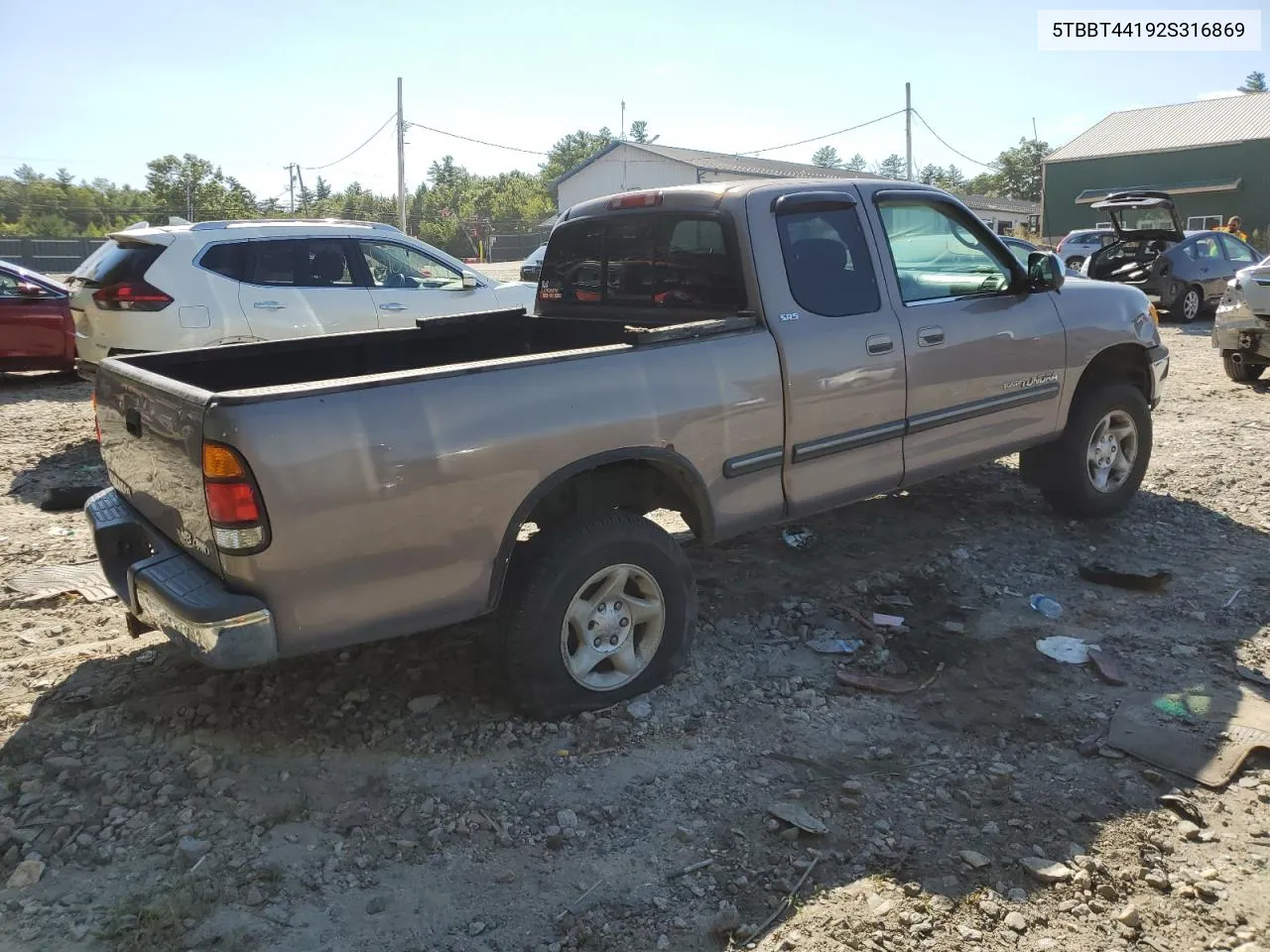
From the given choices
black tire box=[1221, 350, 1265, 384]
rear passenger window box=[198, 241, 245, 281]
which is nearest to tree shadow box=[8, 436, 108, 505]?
rear passenger window box=[198, 241, 245, 281]

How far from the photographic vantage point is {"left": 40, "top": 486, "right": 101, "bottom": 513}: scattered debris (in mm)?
6574

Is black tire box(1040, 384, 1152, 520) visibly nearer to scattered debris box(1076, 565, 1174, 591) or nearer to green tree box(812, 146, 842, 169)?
scattered debris box(1076, 565, 1174, 591)

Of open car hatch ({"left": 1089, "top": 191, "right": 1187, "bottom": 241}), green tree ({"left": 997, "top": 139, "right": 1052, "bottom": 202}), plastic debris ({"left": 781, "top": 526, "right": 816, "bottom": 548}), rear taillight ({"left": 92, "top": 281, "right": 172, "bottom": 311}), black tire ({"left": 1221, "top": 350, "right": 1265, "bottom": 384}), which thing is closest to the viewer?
plastic debris ({"left": 781, "top": 526, "right": 816, "bottom": 548})

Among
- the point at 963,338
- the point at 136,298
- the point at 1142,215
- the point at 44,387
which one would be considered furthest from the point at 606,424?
the point at 1142,215

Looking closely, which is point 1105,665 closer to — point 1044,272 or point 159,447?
point 1044,272

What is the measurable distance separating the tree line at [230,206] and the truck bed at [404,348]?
51192mm

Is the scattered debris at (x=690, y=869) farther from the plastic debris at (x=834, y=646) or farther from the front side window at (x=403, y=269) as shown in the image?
the front side window at (x=403, y=269)

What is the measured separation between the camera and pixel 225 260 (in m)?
8.27

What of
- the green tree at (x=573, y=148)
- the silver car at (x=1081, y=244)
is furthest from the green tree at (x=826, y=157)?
the silver car at (x=1081, y=244)

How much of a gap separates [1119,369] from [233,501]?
16.6 ft

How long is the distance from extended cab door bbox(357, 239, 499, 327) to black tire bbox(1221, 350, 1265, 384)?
7300 millimetres

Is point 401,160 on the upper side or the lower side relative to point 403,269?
upper

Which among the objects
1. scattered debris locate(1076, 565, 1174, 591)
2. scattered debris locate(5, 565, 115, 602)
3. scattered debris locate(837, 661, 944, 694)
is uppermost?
scattered debris locate(5, 565, 115, 602)

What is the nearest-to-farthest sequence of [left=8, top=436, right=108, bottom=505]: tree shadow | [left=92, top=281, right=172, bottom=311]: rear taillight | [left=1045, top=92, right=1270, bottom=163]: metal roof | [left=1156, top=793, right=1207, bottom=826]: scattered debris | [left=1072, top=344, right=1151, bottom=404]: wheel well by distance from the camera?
[left=1156, top=793, right=1207, bottom=826]: scattered debris, [left=1072, top=344, right=1151, bottom=404]: wheel well, [left=8, top=436, right=108, bottom=505]: tree shadow, [left=92, top=281, right=172, bottom=311]: rear taillight, [left=1045, top=92, right=1270, bottom=163]: metal roof
